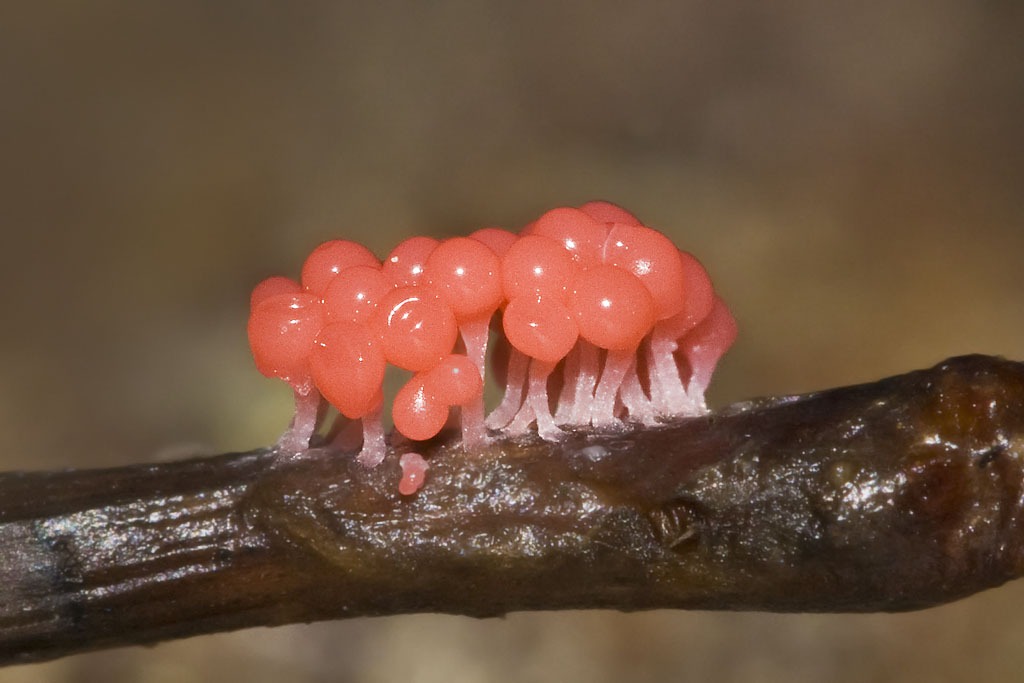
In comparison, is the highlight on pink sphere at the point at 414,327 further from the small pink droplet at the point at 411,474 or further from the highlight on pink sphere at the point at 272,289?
the highlight on pink sphere at the point at 272,289

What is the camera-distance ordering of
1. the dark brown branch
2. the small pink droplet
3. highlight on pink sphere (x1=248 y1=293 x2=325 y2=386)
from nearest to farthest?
the dark brown branch → the small pink droplet → highlight on pink sphere (x1=248 y1=293 x2=325 y2=386)

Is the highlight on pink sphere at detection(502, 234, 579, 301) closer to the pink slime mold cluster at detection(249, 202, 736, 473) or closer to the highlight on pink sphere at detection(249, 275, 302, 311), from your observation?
the pink slime mold cluster at detection(249, 202, 736, 473)

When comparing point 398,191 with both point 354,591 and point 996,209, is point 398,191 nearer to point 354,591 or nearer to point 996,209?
point 996,209

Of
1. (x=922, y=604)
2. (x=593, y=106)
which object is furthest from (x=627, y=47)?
(x=922, y=604)

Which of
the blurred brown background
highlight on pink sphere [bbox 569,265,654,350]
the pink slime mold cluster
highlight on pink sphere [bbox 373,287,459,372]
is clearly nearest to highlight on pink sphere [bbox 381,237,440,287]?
the pink slime mold cluster

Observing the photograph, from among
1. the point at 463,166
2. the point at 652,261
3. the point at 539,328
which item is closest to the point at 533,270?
the point at 539,328
